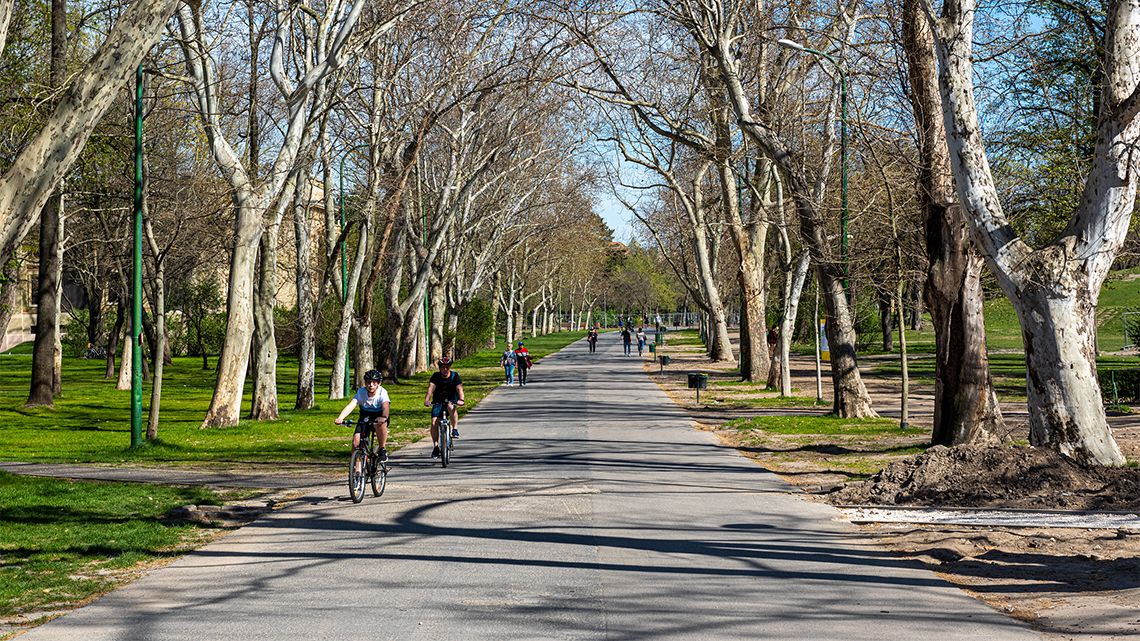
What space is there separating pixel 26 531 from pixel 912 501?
929cm

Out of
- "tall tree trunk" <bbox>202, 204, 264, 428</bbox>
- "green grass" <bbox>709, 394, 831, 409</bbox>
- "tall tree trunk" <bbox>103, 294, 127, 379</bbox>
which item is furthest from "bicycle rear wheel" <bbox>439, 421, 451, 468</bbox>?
"tall tree trunk" <bbox>103, 294, 127, 379</bbox>

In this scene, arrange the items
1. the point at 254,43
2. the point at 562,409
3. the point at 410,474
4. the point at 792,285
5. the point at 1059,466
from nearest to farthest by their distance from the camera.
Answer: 1. the point at 1059,466
2. the point at 410,474
3. the point at 254,43
4. the point at 562,409
5. the point at 792,285

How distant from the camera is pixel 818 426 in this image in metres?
24.6

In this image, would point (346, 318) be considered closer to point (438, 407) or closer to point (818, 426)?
point (818, 426)

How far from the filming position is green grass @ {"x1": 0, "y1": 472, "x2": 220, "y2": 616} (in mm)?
9352

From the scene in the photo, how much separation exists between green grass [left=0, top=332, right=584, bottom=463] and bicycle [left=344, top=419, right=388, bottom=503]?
5.41 m

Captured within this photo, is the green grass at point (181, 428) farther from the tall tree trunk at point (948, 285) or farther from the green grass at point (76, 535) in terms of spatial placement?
the tall tree trunk at point (948, 285)

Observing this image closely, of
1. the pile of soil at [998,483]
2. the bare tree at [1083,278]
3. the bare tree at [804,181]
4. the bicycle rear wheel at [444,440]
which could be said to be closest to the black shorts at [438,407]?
the bicycle rear wheel at [444,440]

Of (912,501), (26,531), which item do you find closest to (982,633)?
(912,501)

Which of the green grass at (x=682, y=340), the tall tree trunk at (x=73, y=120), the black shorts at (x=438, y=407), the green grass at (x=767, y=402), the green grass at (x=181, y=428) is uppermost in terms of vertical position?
the tall tree trunk at (x=73, y=120)

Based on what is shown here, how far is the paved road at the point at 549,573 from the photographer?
7.79 meters

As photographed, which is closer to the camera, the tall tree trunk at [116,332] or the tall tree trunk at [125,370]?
the tall tree trunk at [125,370]

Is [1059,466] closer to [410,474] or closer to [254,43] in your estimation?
[410,474]

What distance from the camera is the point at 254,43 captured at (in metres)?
27.4
